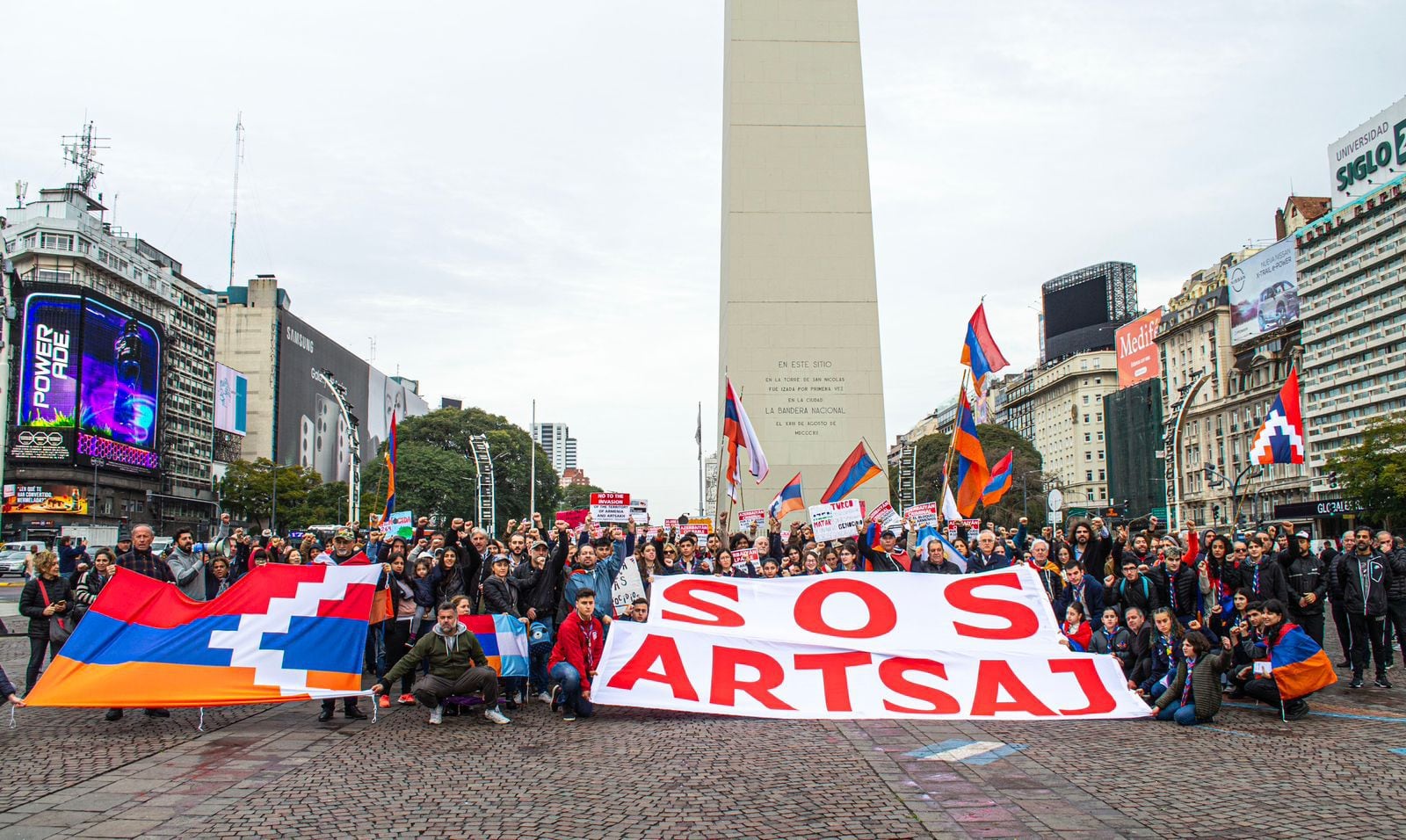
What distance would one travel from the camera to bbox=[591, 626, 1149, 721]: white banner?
8.99m

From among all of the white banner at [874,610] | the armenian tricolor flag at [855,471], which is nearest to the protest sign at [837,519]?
the armenian tricolor flag at [855,471]

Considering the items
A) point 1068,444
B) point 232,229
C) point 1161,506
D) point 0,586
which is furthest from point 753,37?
point 1068,444

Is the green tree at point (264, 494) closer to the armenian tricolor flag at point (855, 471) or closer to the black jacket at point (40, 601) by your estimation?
the armenian tricolor flag at point (855, 471)

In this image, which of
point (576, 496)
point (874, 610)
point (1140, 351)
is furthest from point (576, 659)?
point (576, 496)

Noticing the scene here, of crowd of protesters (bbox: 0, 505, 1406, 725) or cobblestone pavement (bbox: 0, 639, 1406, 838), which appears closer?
cobblestone pavement (bbox: 0, 639, 1406, 838)

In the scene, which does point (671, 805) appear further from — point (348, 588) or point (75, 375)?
point (75, 375)

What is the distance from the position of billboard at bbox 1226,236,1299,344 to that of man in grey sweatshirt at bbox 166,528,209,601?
77.7 meters

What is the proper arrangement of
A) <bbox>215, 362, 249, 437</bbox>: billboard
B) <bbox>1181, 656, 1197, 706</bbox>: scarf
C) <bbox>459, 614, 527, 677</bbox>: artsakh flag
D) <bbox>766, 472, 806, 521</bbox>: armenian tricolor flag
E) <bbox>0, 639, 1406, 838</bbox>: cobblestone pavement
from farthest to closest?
<bbox>215, 362, 249, 437</bbox>: billboard → <bbox>766, 472, 806, 521</bbox>: armenian tricolor flag → <bbox>459, 614, 527, 677</bbox>: artsakh flag → <bbox>1181, 656, 1197, 706</bbox>: scarf → <bbox>0, 639, 1406, 838</bbox>: cobblestone pavement

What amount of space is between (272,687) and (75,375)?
60.8 m

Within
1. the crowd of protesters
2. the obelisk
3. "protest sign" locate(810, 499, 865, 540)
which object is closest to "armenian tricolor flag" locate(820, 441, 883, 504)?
Answer: "protest sign" locate(810, 499, 865, 540)

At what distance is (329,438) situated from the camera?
107 meters

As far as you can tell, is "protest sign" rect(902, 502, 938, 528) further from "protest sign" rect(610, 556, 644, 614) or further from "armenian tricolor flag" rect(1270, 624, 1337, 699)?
"armenian tricolor flag" rect(1270, 624, 1337, 699)

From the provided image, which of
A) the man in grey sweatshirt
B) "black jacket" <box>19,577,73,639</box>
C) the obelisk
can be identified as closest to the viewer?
"black jacket" <box>19,577,73,639</box>

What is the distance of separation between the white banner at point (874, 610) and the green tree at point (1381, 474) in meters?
47.7
